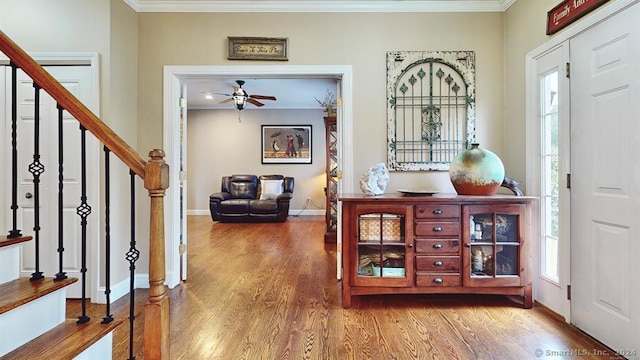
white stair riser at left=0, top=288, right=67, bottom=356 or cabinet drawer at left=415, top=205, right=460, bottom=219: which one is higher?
cabinet drawer at left=415, top=205, right=460, bottom=219

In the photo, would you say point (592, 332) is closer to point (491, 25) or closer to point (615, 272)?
point (615, 272)

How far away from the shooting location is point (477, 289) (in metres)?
2.47

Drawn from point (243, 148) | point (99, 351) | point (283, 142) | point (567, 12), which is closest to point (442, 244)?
point (567, 12)

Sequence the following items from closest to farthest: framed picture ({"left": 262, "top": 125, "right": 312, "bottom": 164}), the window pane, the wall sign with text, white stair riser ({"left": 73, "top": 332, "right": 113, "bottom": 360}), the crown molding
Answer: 1. white stair riser ({"left": 73, "top": 332, "right": 113, "bottom": 360})
2. the wall sign with text
3. the window pane
4. the crown molding
5. framed picture ({"left": 262, "top": 125, "right": 312, "bottom": 164})

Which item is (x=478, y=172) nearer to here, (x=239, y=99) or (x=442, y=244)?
(x=442, y=244)

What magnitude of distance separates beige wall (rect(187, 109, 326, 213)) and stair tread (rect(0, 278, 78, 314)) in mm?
6297

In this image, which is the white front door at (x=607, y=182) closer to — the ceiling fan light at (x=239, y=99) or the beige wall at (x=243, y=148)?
the ceiling fan light at (x=239, y=99)

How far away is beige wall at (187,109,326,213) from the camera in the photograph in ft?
25.5

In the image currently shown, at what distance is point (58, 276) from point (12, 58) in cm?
104

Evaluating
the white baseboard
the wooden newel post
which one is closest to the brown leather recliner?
the white baseboard

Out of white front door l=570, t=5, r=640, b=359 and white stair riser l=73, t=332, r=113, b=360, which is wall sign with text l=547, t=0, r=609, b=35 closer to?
white front door l=570, t=5, r=640, b=359

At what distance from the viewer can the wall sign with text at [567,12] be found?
79.4 inches

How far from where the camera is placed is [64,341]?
4.43 ft

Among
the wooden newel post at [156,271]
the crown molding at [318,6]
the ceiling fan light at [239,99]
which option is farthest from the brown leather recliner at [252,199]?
the wooden newel post at [156,271]
